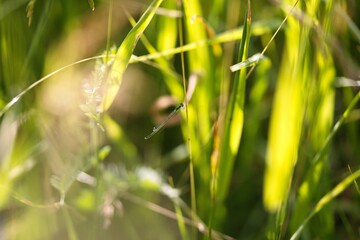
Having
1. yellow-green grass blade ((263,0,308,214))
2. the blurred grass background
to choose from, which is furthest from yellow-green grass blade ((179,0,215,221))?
yellow-green grass blade ((263,0,308,214))

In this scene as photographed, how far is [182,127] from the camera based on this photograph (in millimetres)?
1150

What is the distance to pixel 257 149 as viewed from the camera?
4.47ft

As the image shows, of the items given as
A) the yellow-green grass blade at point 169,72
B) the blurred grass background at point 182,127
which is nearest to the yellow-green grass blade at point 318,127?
the blurred grass background at point 182,127

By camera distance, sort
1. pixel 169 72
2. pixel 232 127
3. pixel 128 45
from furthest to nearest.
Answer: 1. pixel 169 72
2. pixel 232 127
3. pixel 128 45

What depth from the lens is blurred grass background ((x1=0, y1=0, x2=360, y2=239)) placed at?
90cm

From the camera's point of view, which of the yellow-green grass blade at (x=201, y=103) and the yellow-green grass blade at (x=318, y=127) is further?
the yellow-green grass blade at (x=201, y=103)

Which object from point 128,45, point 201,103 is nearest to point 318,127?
point 201,103

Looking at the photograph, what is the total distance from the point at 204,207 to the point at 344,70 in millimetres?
393

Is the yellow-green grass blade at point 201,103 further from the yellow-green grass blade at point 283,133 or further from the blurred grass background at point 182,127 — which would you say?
the yellow-green grass blade at point 283,133

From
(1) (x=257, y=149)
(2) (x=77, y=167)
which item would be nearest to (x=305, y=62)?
(2) (x=77, y=167)

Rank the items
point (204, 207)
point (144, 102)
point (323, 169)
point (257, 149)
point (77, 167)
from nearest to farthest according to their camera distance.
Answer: point (77, 167), point (323, 169), point (204, 207), point (257, 149), point (144, 102)

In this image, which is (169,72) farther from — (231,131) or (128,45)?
(128,45)

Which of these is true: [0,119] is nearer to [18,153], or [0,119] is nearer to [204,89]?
[18,153]

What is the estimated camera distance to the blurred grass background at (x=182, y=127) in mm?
903
